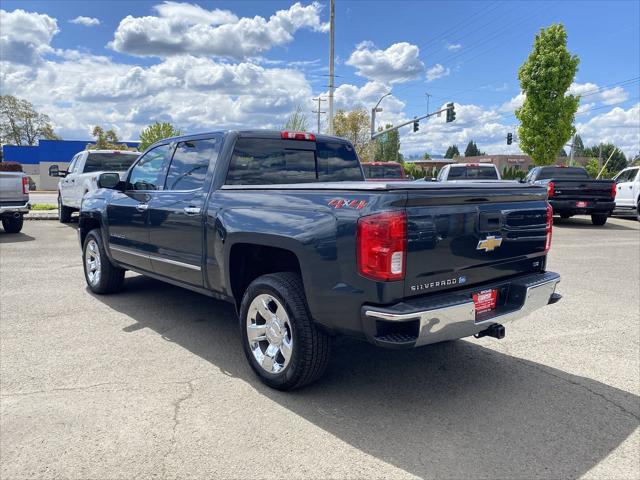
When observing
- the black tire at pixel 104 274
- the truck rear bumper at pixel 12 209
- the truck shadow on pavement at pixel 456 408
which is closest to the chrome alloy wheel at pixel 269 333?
the truck shadow on pavement at pixel 456 408

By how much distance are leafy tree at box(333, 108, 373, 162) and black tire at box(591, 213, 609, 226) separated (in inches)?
1409

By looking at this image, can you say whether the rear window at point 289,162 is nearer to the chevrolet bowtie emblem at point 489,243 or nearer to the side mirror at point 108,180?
the side mirror at point 108,180

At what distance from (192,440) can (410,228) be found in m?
1.79

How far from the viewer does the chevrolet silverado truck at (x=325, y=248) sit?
2988 millimetres

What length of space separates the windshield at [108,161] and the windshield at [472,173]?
9146 mm

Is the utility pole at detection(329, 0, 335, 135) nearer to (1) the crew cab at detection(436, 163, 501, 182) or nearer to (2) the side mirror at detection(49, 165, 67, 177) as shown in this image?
(1) the crew cab at detection(436, 163, 501, 182)

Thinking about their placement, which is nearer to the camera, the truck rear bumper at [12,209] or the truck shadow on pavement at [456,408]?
the truck shadow on pavement at [456,408]

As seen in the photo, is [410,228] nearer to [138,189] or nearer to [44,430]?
[44,430]

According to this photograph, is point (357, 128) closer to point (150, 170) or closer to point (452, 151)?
point (150, 170)

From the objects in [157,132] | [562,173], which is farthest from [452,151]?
[562,173]

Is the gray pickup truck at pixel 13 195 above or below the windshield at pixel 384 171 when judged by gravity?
below

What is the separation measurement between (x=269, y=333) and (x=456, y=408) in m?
1.40

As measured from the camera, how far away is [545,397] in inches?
141

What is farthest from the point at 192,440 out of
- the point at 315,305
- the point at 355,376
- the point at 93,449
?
the point at 355,376
